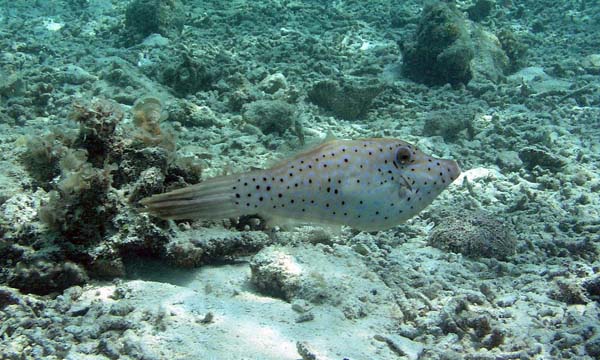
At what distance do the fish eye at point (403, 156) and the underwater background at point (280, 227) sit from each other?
49 cm

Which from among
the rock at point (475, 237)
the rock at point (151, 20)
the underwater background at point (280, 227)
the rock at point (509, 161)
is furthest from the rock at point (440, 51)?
the rock at point (151, 20)

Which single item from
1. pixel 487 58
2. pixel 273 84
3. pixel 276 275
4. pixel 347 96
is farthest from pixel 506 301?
pixel 487 58

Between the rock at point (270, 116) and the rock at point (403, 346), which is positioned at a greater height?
the rock at point (270, 116)

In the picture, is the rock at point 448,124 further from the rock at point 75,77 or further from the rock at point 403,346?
the rock at point 75,77

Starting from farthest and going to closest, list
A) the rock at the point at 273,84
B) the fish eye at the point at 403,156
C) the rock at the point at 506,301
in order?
the rock at the point at 273,84 < the rock at the point at 506,301 < the fish eye at the point at 403,156

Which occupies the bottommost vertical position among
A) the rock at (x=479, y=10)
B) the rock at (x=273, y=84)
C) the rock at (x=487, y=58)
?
the rock at (x=273, y=84)

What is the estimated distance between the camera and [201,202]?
2781 millimetres

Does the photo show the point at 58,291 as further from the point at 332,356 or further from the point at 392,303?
the point at 392,303

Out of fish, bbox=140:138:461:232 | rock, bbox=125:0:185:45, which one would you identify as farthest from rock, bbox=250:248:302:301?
rock, bbox=125:0:185:45

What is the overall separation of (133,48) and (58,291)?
979 centimetres

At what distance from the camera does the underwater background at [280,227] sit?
140 inches

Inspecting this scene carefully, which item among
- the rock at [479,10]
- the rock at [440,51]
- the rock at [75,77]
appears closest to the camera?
the rock at [75,77]

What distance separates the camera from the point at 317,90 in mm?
9539

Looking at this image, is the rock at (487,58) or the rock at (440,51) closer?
the rock at (440,51)
